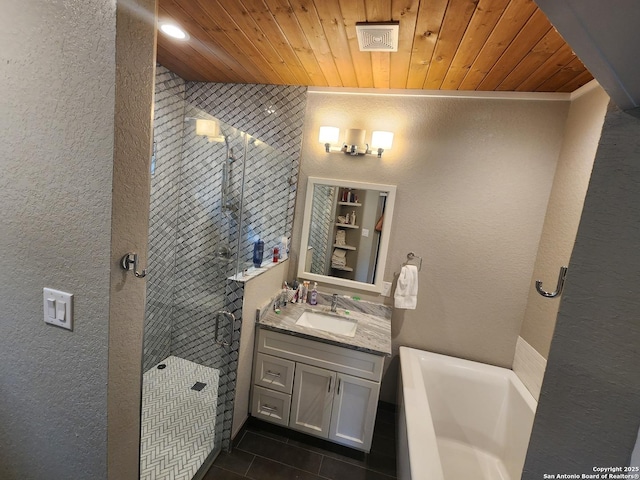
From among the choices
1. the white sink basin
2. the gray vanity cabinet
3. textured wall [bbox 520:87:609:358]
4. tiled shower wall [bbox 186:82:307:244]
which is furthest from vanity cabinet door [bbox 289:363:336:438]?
textured wall [bbox 520:87:609:358]

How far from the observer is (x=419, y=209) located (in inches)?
87.9

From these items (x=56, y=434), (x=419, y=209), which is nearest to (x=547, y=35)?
(x=419, y=209)

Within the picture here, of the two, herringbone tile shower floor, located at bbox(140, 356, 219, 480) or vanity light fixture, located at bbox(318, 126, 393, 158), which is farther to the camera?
vanity light fixture, located at bbox(318, 126, 393, 158)

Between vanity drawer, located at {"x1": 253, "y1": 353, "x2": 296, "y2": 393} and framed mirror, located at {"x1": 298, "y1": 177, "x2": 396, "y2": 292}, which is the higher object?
framed mirror, located at {"x1": 298, "y1": 177, "x2": 396, "y2": 292}

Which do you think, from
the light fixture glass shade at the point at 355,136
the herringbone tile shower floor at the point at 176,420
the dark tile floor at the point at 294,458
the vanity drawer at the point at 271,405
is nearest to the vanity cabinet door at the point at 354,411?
the dark tile floor at the point at 294,458

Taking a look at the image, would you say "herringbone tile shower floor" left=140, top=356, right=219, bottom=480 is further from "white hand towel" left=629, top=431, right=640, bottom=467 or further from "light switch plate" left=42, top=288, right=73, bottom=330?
"white hand towel" left=629, top=431, right=640, bottom=467

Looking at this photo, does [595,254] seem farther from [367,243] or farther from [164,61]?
[164,61]

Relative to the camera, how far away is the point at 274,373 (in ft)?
6.61

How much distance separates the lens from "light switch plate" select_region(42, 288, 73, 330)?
93cm

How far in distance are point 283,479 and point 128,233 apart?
1760mm

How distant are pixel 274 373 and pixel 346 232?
4.00 feet

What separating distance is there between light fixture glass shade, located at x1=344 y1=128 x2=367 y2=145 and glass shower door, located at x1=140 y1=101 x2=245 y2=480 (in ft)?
2.75

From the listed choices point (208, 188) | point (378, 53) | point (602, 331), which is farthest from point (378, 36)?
point (208, 188)

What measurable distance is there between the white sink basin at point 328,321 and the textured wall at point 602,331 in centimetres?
155
